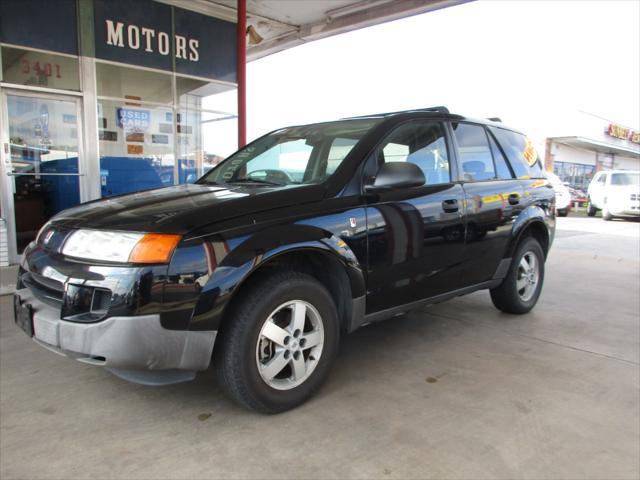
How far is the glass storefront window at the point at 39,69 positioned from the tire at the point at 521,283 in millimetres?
6556

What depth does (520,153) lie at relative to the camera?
4605mm

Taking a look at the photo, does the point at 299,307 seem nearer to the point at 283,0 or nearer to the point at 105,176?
the point at 105,176

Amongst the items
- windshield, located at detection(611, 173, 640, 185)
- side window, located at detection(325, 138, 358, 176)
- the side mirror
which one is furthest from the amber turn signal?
windshield, located at detection(611, 173, 640, 185)

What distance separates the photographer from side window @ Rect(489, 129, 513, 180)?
424 cm

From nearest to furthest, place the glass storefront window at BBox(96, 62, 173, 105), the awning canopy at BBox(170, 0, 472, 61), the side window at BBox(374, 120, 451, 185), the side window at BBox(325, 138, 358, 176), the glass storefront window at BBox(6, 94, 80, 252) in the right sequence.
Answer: the side window at BBox(325, 138, 358, 176) → the side window at BBox(374, 120, 451, 185) → the glass storefront window at BBox(6, 94, 80, 252) → the glass storefront window at BBox(96, 62, 173, 105) → the awning canopy at BBox(170, 0, 472, 61)

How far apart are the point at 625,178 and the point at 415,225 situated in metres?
18.1

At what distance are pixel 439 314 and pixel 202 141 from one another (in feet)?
20.4

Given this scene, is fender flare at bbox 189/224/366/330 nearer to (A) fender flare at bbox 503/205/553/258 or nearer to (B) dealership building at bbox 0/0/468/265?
(A) fender flare at bbox 503/205/553/258

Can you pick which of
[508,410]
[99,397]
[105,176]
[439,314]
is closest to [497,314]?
[439,314]

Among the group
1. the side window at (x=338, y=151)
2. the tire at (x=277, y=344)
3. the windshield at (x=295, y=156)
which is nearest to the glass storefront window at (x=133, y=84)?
the windshield at (x=295, y=156)

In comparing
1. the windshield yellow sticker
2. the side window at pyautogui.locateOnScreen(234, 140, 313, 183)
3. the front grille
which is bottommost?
the front grille

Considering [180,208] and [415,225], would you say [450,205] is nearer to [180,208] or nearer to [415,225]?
[415,225]

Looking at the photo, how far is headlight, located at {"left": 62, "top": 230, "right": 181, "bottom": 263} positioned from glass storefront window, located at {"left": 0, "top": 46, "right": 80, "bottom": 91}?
547 cm

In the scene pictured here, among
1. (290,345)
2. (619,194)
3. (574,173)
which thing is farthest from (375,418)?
(574,173)
